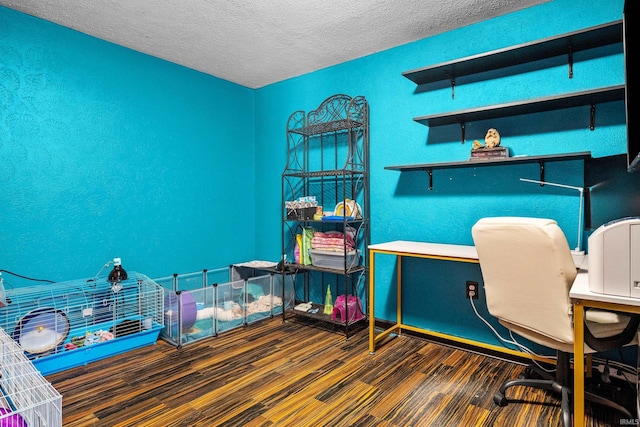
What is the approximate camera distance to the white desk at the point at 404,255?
213 cm

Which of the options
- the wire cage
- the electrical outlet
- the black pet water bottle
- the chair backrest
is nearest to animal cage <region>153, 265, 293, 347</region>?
the black pet water bottle

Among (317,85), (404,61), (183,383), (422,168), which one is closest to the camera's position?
(183,383)

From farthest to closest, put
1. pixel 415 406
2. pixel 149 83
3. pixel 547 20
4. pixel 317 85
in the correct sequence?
pixel 317 85 < pixel 149 83 < pixel 547 20 < pixel 415 406

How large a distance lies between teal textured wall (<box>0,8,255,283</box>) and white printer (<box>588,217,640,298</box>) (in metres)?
3.05

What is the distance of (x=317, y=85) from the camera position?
3.41 metres

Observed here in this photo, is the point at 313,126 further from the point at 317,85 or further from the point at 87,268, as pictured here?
the point at 87,268

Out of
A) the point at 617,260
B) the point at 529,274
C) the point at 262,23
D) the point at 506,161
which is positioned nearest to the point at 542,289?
the point at 529,274

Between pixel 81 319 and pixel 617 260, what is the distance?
3123 millimetres

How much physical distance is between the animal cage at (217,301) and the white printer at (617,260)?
2300 millimetres

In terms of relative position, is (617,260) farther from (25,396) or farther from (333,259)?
(25,396)

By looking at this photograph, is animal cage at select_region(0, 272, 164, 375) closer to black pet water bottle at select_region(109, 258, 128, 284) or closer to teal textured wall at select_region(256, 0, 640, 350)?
black pet water bottle at select_region(109, 258, 128, 284)

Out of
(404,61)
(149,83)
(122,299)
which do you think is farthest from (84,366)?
(404,61)

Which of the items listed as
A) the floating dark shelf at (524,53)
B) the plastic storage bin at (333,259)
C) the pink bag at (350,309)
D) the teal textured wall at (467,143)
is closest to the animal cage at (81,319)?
the plastic storage bin at (333,259)

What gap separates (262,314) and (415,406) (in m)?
1.71
